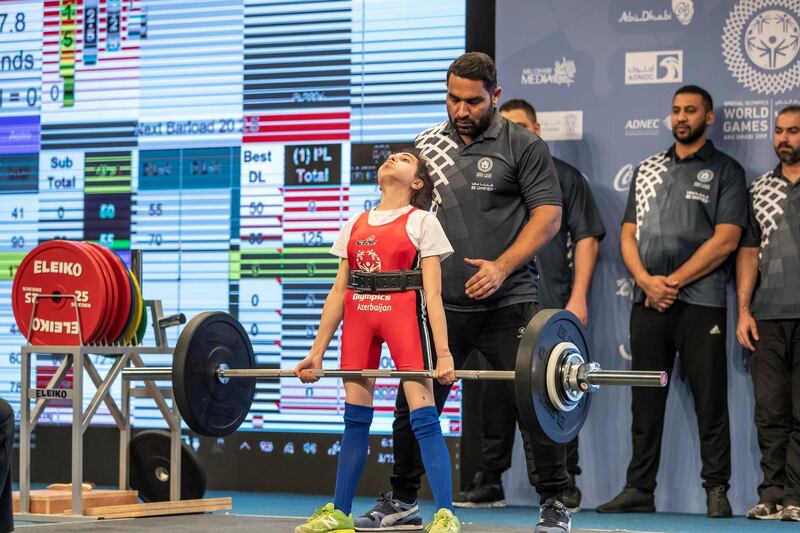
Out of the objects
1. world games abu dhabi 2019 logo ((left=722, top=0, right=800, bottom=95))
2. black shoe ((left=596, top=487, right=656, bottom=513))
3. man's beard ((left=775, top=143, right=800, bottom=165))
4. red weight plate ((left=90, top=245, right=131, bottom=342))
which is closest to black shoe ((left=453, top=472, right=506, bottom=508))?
black shoe ((left=596, top=487, right=656, bottom=513))

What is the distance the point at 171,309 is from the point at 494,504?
2263mm

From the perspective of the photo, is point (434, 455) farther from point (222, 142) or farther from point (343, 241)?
point (222, 142)

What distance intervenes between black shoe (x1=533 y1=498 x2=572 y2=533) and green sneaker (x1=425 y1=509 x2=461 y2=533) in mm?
351

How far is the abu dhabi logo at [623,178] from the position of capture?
6.04m

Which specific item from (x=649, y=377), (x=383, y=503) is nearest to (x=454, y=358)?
(x=383, y=503)

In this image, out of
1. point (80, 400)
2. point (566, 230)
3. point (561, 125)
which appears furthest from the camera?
point (561, 125)

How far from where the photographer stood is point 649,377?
3.69 meters

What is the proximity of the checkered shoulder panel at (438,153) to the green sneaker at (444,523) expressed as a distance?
1177mm

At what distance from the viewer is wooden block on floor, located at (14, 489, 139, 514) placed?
4969 mm

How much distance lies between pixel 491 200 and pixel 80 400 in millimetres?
2028

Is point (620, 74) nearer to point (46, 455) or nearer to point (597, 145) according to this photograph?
point (597, 145)

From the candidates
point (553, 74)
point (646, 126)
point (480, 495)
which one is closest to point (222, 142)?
point (553, 74)

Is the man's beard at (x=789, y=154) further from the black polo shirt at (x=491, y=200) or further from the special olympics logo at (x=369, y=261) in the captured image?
the special olympics logo at (x=369, y=261)

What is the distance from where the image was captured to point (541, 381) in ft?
12.1
